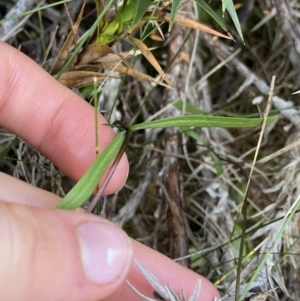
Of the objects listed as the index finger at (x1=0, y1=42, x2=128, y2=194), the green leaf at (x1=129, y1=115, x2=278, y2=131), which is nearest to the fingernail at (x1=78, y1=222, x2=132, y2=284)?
the green leaf at (x1=129, y1=115, x2=278, y2=131)

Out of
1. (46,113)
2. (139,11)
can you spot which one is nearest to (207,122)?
(139,11)

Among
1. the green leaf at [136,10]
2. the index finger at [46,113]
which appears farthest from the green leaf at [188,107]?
A: the green leaf at [136,10]

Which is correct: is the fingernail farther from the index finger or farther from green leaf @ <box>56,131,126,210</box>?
the index finger

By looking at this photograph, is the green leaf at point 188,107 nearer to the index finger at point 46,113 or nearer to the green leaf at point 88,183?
the index finger at point 46,113

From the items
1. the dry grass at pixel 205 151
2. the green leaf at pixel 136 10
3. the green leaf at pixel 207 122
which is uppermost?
the green leaf at pixel 136 10

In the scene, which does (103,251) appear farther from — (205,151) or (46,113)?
(205,151)
